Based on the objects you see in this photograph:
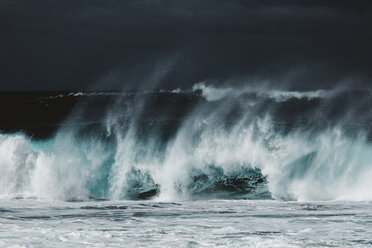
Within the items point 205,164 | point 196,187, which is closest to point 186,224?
point 196,187

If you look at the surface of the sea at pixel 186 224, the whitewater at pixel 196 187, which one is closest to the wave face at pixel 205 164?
the whitewater at pixel 196 187

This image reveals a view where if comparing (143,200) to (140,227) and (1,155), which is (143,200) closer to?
(140,227)

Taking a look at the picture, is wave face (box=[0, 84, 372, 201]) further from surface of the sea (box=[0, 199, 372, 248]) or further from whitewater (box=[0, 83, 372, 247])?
surface of the sea (box=[0, 199, 372, 248])

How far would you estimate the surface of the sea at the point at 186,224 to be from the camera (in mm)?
8469

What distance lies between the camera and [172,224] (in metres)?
9.83

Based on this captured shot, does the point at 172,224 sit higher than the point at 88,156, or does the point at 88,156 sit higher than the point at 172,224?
the point at 88,156

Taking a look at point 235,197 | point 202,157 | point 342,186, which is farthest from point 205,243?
point 202,157

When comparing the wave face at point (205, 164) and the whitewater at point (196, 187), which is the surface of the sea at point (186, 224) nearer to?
the whitewater at point (196, 187)

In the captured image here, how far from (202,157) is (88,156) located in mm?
3435

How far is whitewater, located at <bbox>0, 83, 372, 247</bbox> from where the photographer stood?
8.96 meters

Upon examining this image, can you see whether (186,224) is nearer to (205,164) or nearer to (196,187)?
(196,187)

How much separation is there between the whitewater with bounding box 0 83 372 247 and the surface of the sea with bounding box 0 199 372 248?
21 mm

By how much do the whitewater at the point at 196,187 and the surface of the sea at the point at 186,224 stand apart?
2cm

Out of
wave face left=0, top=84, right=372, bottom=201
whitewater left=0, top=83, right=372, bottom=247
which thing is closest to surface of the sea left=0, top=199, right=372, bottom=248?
whitewater left=0, top=83, right=372, bottom=247
